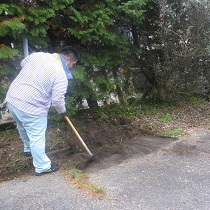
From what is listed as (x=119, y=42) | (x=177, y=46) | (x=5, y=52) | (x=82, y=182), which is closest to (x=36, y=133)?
(x=82, y=182)

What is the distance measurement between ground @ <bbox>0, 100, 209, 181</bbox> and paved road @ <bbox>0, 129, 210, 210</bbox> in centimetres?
28

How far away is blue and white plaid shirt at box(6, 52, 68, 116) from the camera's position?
3840 mm

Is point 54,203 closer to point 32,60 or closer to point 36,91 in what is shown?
point 36,91

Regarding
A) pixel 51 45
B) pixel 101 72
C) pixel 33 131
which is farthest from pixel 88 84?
pixel 33 131

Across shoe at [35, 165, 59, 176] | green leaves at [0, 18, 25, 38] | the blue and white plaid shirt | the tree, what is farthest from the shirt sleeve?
the tree

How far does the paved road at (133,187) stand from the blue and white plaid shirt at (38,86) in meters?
1.00

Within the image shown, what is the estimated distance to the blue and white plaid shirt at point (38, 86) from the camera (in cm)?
384

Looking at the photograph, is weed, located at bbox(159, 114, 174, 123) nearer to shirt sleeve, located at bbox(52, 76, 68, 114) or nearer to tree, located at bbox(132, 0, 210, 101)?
tree, located at bbox(132, 0, 210, 101)

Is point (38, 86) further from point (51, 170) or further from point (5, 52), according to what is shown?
point (51, 170)

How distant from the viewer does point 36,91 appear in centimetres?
387

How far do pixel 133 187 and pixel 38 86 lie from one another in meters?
1.76

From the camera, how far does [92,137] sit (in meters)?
5.27

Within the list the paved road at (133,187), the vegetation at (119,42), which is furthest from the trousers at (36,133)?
the vegetation at (119,42)

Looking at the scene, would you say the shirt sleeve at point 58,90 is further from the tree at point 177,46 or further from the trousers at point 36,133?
the tree at point 177,46
